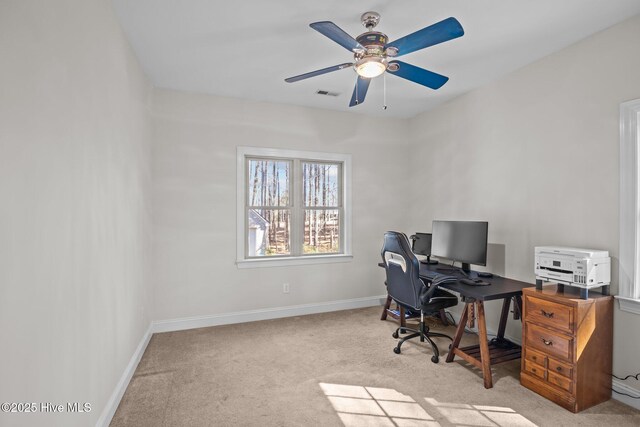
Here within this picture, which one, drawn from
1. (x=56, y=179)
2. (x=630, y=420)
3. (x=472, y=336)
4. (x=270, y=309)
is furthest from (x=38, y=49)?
(x=472, y=336)

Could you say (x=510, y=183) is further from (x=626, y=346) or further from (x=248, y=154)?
(x=248, y=154)

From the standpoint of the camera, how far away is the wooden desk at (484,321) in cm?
266

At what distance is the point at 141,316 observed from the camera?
3.24 meters

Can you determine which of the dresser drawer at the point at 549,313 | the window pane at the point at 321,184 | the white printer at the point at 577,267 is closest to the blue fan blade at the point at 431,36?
the white printer at the point at 577,267

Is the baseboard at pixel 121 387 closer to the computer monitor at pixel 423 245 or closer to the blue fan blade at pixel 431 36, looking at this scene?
the blue fan blade at pixel 431 36

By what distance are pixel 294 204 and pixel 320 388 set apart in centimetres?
243

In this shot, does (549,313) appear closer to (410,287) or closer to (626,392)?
(626,392)

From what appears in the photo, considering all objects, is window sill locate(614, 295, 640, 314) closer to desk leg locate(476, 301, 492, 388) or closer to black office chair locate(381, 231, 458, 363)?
desk leg locate(476, 301, 492, 388)

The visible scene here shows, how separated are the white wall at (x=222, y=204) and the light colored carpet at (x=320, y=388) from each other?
23.9 inches

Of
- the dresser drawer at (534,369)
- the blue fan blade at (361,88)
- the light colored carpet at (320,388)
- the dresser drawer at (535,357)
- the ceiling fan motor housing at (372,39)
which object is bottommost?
the light colored carpet at (320,388)

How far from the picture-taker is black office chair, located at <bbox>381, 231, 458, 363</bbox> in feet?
9.95

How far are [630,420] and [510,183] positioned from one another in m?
2.04

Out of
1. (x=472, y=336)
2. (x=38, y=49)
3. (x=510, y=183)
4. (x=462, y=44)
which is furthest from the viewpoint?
(x=472, y=336)

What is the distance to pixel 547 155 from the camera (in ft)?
9.88
